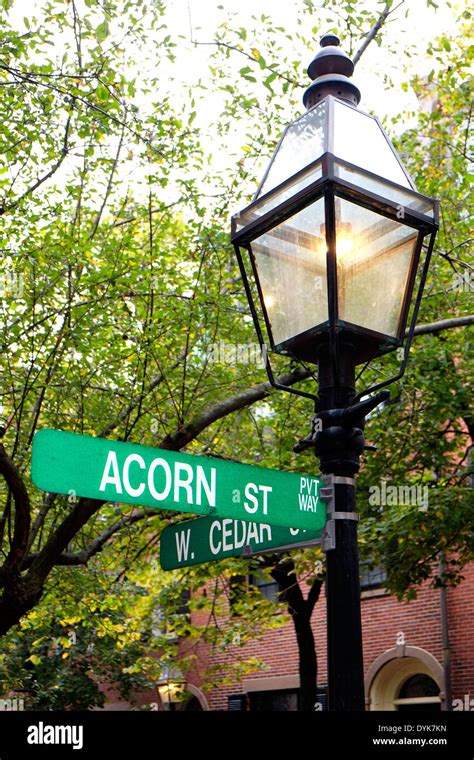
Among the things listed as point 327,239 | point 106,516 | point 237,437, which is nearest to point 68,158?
point 237,437

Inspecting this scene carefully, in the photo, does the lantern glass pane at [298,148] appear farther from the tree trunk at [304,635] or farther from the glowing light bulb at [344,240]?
the tree trunk at [304,635]

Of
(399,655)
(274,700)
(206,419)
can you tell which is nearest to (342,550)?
(206,419)

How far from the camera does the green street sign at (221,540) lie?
13.1ft

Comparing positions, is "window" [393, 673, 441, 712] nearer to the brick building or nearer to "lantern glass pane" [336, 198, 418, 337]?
the brick building

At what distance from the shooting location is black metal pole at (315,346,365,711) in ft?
11.1

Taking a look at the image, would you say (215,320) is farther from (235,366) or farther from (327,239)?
(327,239)

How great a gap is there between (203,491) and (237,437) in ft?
27.9

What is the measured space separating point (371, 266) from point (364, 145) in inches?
23.3

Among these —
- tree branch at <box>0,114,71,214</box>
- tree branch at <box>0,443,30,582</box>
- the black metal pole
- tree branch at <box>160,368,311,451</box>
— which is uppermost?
tree branch at <box>0,114,71,214</box>

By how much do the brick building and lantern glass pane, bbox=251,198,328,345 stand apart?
10.6 metres

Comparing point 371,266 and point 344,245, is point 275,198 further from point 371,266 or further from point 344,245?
point 371,266

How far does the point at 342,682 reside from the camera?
3361 millimetres

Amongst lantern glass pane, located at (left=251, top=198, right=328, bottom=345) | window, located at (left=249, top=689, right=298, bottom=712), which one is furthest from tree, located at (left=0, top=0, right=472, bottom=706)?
window, located at (left=249, top=689, right=298, bottom=712)

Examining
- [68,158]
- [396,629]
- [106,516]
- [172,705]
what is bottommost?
[172,705]
